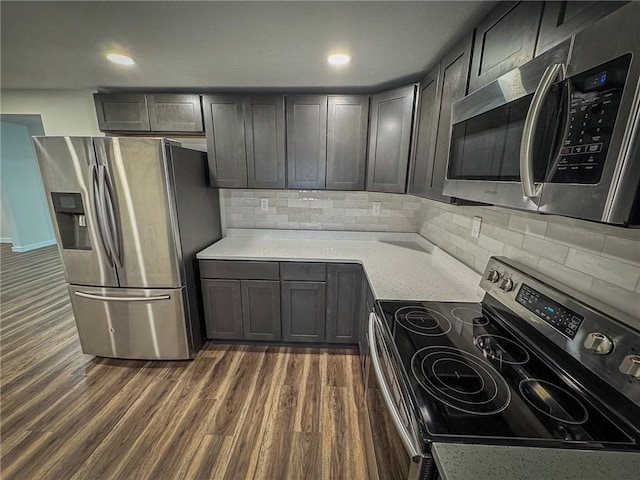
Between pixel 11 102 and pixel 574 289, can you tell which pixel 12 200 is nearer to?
pixel 11 102

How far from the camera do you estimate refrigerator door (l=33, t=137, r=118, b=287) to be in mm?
1776

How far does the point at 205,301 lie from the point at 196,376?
22.9 inches

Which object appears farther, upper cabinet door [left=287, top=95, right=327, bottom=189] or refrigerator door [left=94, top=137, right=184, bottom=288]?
upper cabinet door [left=287, top=95, right=327, bottom=189]

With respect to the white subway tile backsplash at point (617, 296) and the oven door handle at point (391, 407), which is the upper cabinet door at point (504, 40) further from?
the oven door handle at point (391, 407)

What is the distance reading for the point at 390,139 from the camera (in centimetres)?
209

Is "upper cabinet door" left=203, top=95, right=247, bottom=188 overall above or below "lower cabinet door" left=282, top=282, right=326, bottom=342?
above

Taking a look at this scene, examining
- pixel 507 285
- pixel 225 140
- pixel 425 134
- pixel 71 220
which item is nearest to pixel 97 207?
pixel 71 220

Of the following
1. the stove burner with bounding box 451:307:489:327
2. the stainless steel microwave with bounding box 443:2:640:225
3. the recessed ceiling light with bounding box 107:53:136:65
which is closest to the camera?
the stainless steel microwave with bounding box 443:2:640:225

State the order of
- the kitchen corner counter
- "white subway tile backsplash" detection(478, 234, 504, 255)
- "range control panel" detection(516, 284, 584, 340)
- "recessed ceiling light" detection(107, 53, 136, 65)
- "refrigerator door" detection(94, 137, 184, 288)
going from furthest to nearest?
"refrigerator door" detection(94, 137, 184, 288) < "recessed ceiling light" detection(107, 53, 136, 65) < the kitchen corner counter < "white subway tile backsplash" detection(478, 234, 504, 255) < "range control panel" detection(516, 284, 584, 340)

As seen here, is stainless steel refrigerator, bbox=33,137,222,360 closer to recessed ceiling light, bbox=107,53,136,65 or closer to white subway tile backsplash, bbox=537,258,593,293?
recessed ceiling light, bbox=107,53,136,65

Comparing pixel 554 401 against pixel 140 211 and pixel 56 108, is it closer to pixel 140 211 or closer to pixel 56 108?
pixel 140 211

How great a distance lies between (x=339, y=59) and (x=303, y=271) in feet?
4.95

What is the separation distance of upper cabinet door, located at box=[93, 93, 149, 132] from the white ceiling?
0.16m

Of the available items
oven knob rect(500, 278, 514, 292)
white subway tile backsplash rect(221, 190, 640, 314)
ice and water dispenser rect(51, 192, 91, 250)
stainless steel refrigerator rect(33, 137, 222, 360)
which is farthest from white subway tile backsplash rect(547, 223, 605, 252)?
ice and water dispenser rect(51, 192, 91, 250)
